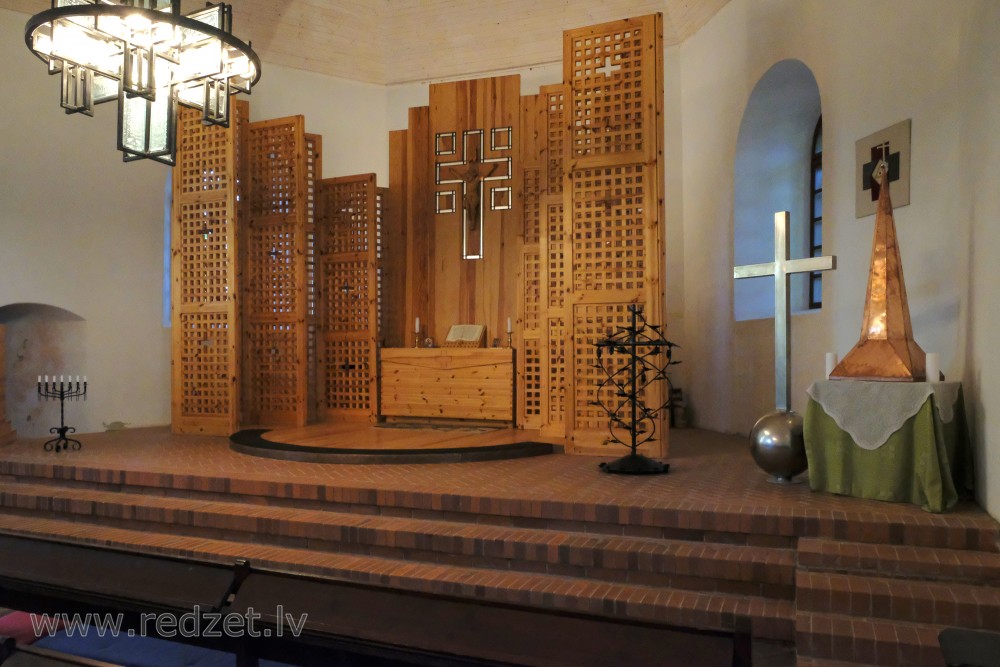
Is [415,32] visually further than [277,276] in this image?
Yes

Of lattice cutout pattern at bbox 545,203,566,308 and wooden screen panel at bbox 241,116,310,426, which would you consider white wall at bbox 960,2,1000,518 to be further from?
wooden screen panel at bbox 241,116,310,426

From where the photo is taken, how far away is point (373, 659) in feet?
6.04

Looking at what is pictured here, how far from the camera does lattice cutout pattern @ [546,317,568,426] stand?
22.8ft

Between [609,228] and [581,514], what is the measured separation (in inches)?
107

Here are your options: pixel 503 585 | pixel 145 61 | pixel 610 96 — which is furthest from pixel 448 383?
pixel 145 61

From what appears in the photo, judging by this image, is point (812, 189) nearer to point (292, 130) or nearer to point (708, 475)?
point (708, 475)

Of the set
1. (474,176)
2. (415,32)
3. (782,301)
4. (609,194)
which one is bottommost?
(782,301)

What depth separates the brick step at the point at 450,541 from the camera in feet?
12.3

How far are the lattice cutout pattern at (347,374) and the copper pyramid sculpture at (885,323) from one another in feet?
16.9

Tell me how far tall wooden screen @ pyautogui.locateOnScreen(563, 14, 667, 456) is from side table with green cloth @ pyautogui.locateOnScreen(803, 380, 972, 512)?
164 cm

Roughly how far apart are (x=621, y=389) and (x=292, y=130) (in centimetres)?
460

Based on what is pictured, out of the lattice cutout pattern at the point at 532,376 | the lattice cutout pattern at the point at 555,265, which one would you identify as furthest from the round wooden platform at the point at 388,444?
the lattice cutout pattern at the point at 555,265

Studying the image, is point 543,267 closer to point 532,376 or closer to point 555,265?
point 555,265

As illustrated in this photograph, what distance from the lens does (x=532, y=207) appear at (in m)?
7.73
